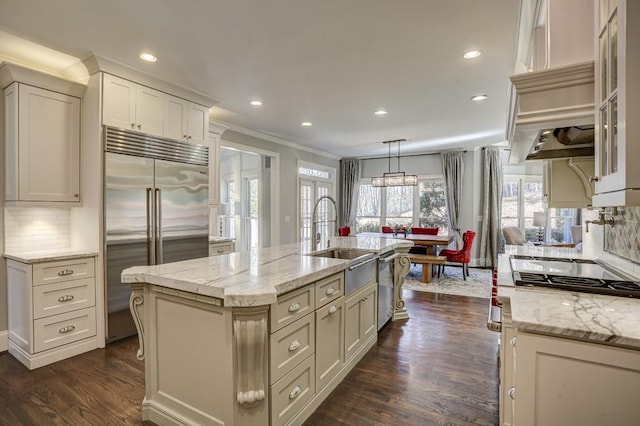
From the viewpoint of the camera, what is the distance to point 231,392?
1.62m

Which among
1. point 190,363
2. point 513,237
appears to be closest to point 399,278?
point 190,363

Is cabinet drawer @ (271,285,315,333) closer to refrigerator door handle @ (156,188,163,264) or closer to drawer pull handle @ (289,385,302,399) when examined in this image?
drawer pull handle @ (289,385,302,399)

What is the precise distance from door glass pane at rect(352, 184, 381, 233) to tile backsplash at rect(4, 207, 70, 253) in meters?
6.55

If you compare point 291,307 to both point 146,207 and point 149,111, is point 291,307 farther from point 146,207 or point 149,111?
point 149,111

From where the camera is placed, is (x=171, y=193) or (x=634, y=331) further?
(x=171, y=193)

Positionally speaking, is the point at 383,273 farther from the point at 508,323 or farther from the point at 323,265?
the point at 508,323

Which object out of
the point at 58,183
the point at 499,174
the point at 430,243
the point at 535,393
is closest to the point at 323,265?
the point at 535,393

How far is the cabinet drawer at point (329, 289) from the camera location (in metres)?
2.08

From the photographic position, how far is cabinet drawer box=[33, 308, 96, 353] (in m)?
2.72

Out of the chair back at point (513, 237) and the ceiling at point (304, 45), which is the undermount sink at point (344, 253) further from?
the chair back at point (513, 237)

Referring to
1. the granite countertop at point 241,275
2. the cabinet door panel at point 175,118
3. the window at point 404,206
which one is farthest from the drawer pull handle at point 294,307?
the window at point 404,206

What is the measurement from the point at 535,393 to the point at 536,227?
23.9ft

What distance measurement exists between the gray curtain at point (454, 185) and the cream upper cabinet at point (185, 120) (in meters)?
5.60

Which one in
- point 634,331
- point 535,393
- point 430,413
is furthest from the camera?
point 430,413
